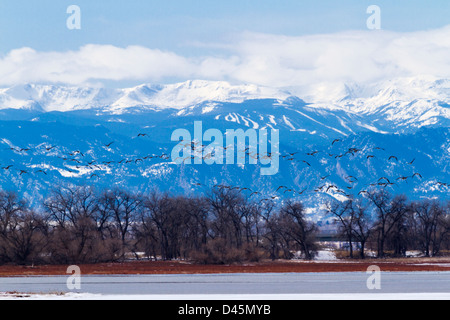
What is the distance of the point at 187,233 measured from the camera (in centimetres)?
13700

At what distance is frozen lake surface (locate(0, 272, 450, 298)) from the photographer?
55250 mm

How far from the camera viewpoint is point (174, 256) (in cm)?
13425

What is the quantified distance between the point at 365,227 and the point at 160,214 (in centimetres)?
3934

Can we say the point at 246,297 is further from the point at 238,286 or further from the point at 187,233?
the point at 187,233

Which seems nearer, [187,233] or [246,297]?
[246,297]

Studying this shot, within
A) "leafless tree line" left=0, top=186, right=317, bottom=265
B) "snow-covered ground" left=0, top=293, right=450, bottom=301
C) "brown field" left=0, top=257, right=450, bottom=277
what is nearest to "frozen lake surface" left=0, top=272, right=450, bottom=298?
"snow-covered ground" left=0, top=293, right=450, bottom=301

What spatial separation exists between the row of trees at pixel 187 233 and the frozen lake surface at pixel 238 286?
3790 centimetres

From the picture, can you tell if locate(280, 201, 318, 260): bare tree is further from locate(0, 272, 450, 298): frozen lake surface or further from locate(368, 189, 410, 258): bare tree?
locate(0, 272, 450, 298): frozen lake surface

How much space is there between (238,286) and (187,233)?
248 feet

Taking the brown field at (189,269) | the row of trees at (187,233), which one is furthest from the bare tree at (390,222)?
the brown field at (189,269)

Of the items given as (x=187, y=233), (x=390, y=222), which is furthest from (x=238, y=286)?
(x=390, y=222)

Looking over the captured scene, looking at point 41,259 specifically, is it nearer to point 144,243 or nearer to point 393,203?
point 144,243
